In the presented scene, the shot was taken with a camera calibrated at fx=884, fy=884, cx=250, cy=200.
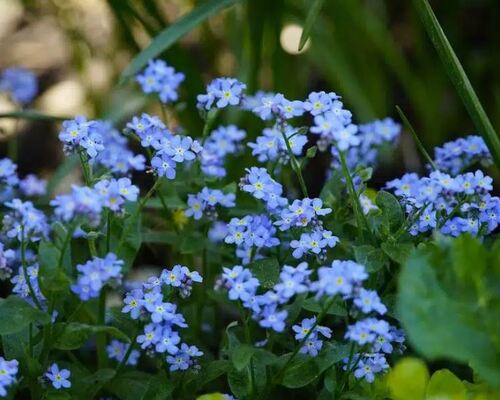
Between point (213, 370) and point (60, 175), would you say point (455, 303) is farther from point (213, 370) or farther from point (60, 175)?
point (60, 175)

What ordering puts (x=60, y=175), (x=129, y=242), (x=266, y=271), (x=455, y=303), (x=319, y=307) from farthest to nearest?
(x=60, y=175) → (x=129, y=242) → (x=266, y=271) → (x=319, y=307) → (x=455, y=303)

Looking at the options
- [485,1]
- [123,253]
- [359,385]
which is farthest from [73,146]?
[485,1]

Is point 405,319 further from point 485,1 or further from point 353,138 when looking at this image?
point 485,1

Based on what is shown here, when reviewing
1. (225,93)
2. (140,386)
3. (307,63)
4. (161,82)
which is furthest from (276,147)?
(307,63)

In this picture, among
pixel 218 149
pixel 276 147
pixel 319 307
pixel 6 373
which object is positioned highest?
pixel 218 149

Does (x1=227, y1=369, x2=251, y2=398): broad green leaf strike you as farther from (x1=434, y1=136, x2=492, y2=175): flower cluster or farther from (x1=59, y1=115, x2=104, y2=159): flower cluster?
(x1=434, y1=136, x2=492, y2=175): flower cluster

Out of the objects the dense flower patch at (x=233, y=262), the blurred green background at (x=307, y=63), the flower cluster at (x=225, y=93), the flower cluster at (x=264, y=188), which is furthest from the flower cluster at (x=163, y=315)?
the blurred green background at (x=307, y=63)
